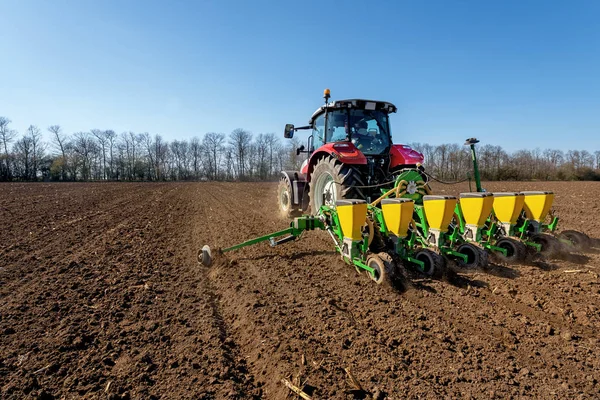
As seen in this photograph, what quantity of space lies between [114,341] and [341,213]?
2530 mm

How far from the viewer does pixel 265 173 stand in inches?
2537

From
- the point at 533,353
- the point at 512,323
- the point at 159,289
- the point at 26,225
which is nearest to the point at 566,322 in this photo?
the point at 512,323

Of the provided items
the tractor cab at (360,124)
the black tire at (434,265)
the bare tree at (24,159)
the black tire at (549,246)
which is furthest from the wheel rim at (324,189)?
the bare tree at (24,159)

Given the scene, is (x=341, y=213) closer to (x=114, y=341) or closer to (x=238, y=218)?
(x=114, y=341)

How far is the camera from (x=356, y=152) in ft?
17.9

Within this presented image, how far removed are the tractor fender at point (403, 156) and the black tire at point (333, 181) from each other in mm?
1097

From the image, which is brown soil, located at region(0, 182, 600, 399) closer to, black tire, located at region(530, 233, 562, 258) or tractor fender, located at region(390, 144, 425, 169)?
black tire, located at region(530, 233, 562, 258)

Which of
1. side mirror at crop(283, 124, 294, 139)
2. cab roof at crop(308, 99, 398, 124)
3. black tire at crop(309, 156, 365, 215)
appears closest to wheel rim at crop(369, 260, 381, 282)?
black tire at crop(309, 156, 365, 215)

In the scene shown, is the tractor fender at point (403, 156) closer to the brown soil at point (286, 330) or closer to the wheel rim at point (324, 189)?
the wheel rim at point (324, 189)

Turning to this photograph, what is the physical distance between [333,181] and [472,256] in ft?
7.23

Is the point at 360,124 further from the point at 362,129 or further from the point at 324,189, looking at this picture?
the point at 324,189

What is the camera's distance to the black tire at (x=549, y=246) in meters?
4.45

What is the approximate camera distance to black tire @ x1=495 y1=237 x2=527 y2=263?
4.28 meters

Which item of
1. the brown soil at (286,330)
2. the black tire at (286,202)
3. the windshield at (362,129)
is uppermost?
the windshield at (362,129)
